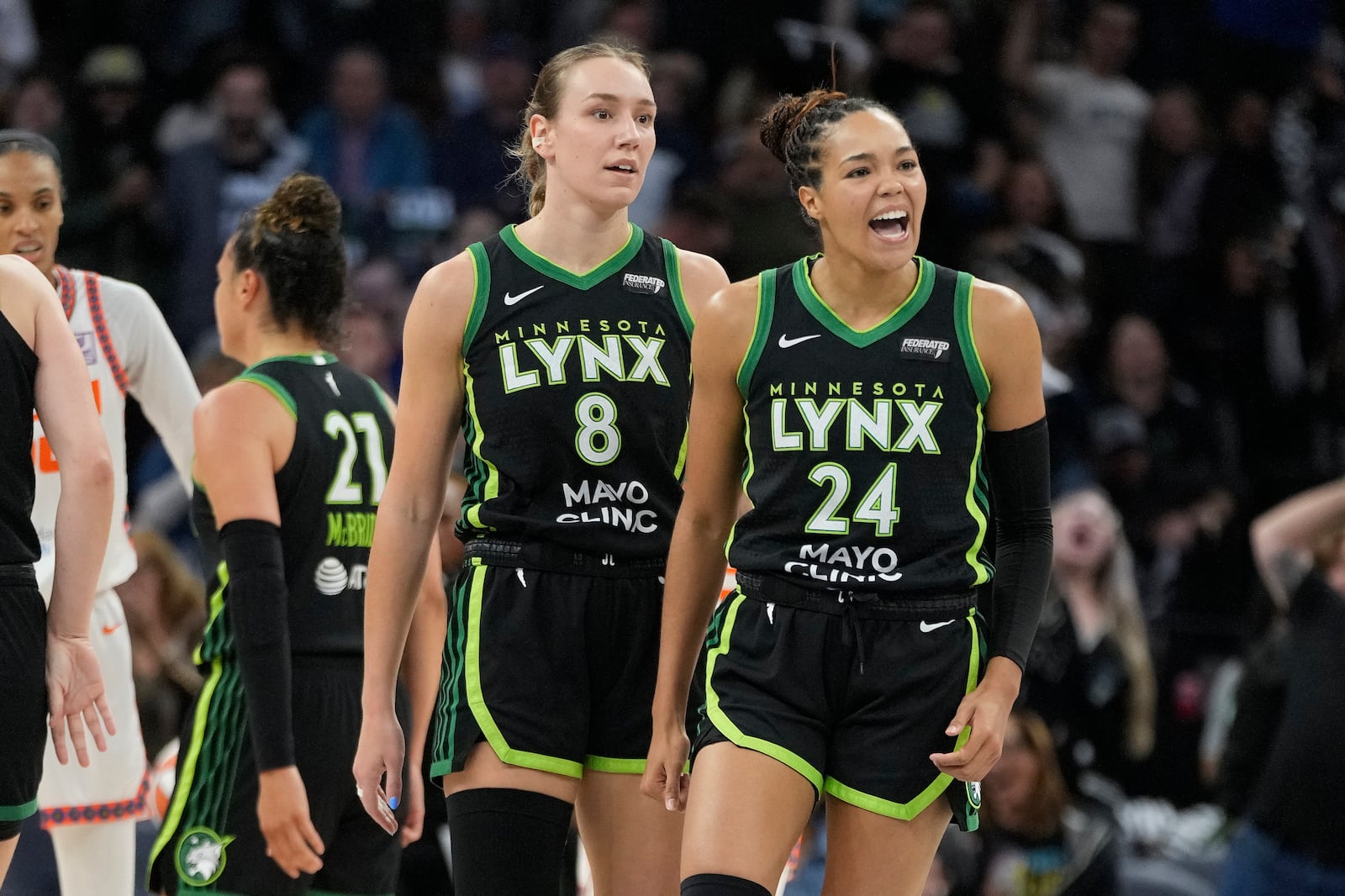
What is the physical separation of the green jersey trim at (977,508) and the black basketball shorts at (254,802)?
159cm

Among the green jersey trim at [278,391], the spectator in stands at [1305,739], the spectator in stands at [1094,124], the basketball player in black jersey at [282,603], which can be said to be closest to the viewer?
the basketball player in black jersey at [282,603]

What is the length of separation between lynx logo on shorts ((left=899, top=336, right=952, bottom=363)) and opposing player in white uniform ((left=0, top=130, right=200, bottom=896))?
224cm

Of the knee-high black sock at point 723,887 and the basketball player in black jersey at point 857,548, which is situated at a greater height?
the basketball player in black jersey at point 857,548

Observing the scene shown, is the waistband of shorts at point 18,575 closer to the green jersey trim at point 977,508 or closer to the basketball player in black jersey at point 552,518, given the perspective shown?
the basketball player in black jersey at point 552,518

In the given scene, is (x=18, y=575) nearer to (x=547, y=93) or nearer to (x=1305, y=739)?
(x=547, y=93)

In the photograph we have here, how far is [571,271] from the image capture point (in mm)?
4105

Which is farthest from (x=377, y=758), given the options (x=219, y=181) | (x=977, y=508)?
(x=219, y=181)

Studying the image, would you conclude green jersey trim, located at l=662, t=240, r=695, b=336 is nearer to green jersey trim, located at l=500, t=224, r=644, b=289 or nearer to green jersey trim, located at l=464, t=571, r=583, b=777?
green jersey trim, located at l=500, t=224, r=644, b=289

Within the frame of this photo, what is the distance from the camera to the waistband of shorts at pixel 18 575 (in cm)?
394

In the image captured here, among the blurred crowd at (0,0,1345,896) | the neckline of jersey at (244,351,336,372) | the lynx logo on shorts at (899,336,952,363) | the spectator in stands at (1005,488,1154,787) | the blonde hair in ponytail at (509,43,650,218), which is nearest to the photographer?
the lynx logo on shorts at (899,336,952,363)

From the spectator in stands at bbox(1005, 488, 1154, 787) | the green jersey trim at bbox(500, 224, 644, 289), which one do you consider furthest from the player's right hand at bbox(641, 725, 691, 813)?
the spectator in stands at bbox(1005, 488, 1154, 787)

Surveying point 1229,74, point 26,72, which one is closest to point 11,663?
point 26,72

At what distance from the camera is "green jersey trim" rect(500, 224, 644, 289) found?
4.09 metres

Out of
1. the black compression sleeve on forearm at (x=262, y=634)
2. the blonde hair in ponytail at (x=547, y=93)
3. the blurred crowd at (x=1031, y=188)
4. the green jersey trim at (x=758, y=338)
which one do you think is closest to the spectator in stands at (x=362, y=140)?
the blurred crowd at (x=1031, y=188)
